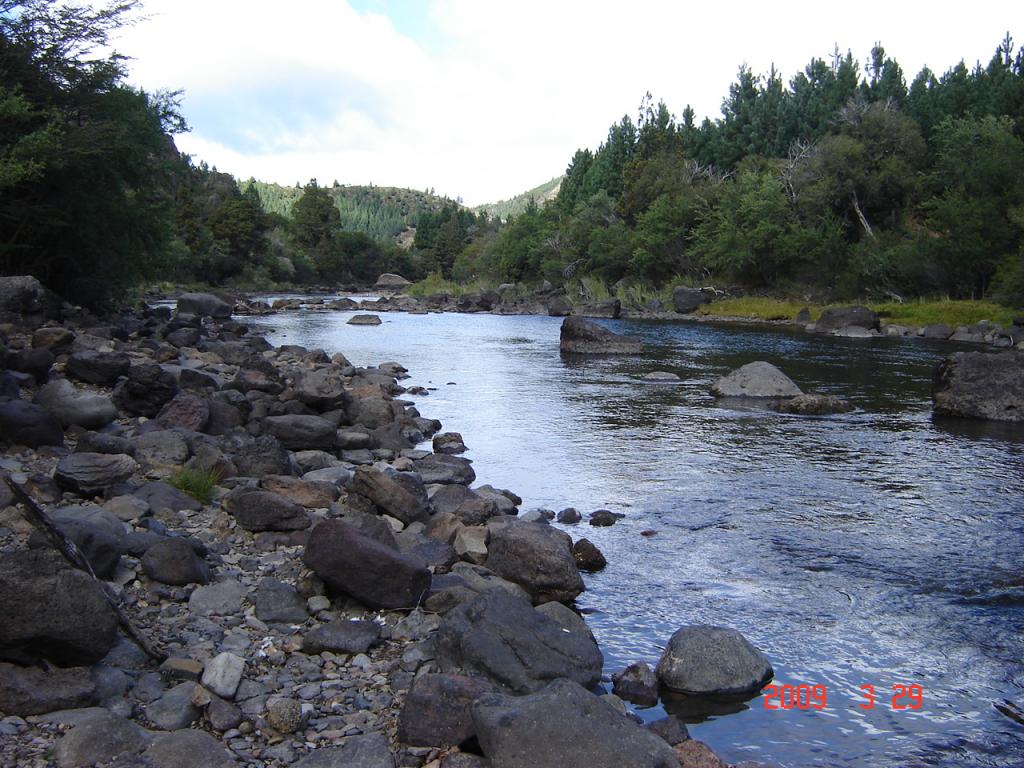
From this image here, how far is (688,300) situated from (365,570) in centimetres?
6153

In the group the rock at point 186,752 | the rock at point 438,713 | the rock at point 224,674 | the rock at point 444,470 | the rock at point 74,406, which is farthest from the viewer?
the rock at point 444,470

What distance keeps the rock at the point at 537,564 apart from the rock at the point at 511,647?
1.59 metres

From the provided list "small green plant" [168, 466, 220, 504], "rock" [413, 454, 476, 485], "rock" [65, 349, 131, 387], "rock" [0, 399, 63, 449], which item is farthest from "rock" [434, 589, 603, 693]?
"rock" [65, 349, 131, 387]

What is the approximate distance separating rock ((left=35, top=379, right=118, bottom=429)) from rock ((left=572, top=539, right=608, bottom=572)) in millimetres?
7802

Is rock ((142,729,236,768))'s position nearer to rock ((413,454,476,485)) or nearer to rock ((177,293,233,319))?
rock ((413,454,476,485))

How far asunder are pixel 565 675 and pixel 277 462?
7.00 m

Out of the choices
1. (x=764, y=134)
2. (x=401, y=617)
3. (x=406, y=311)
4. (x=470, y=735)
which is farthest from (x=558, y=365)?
(x=764, y=134)

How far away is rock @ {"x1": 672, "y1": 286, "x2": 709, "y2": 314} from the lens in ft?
218

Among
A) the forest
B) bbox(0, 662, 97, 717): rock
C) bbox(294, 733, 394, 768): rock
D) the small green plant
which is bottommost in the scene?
bbox(294, 733, 394, 768): rock

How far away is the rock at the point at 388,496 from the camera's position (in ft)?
36.4

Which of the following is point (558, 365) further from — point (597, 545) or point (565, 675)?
point (565, 675)

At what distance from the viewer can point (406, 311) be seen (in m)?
71.5

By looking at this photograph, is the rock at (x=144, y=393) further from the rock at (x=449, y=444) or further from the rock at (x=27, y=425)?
the rock at (x=449, y=444)
